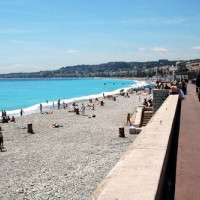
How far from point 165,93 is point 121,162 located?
43.1 feet

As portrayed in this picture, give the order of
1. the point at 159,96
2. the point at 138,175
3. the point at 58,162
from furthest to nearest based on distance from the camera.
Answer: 1. the point at 159,96
2. the point at 58,162
3. the point at 138,175

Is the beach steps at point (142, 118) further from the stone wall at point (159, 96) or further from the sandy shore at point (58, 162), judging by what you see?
the stone wall at point (159, 96)

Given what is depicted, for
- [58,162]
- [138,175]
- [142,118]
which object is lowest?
[58,162]

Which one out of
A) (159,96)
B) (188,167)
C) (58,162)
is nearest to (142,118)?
(159,96)

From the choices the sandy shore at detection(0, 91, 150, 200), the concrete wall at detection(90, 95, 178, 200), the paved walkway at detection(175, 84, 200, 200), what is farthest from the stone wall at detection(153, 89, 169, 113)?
the concrete wall at detection(90, 95, 178, 200)

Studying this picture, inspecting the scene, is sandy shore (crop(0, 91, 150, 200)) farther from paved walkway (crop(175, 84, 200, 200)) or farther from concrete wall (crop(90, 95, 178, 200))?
concrete wall (crop(90, 95, 178, 200))

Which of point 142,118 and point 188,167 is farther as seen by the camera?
point 142,118

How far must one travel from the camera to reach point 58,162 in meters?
13.7

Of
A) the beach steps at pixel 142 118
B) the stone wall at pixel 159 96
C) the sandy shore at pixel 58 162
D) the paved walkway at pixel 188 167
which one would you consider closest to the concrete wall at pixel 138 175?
the paved walkway at pixel 188 167

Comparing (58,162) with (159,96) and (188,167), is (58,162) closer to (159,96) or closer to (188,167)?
(159,96)

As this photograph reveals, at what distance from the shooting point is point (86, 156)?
14.5 metres

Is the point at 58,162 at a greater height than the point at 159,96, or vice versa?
the point at 159,96

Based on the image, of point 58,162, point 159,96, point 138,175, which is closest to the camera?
point 138,175

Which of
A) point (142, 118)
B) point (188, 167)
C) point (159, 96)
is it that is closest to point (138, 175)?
point (188, 167)
